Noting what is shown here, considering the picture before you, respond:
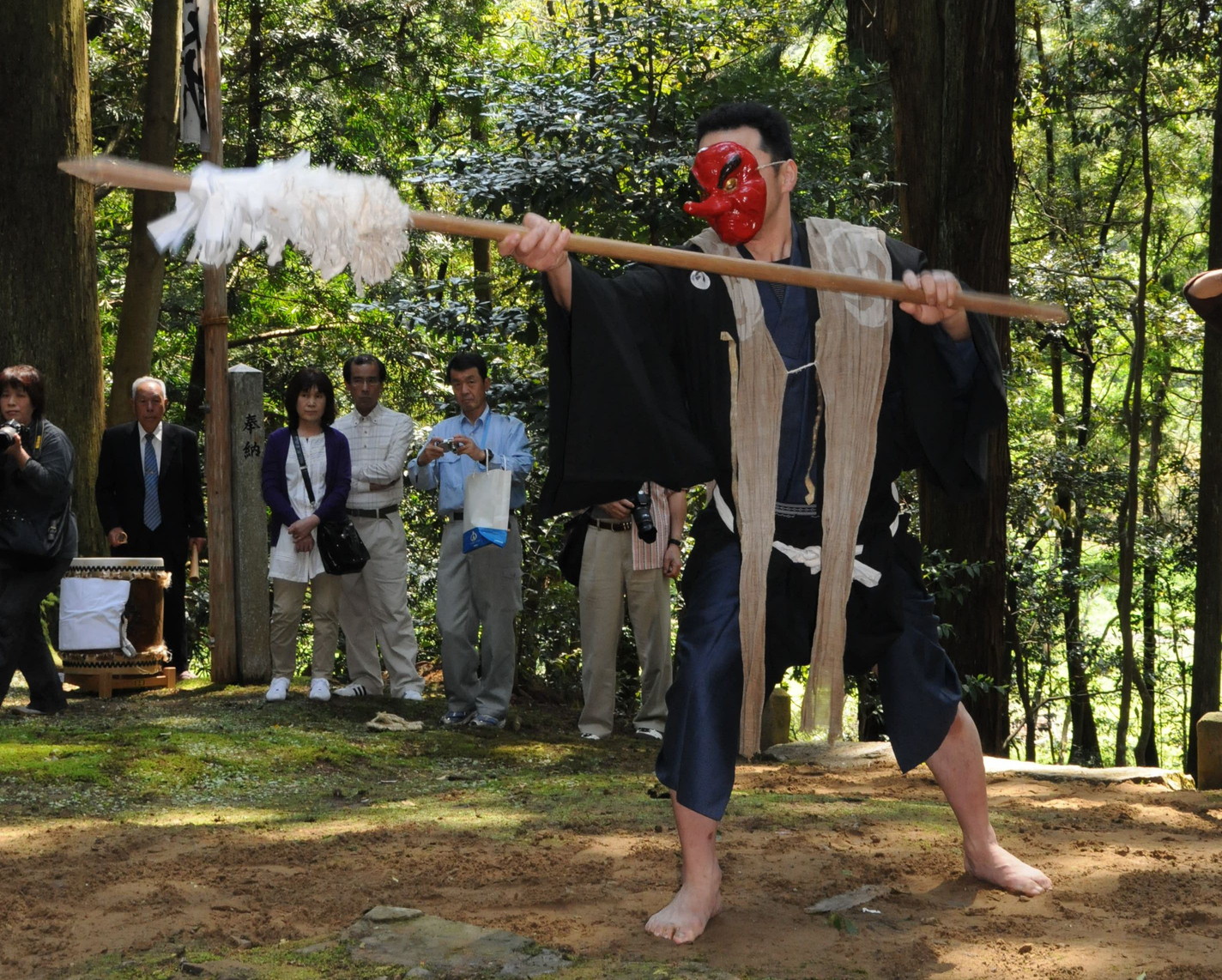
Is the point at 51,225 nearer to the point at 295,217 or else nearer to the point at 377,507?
the point at 377,507

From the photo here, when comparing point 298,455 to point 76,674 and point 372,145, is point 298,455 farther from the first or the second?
point 372,145

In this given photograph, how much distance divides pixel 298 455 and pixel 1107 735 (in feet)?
70.1

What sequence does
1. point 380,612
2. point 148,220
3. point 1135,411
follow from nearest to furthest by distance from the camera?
point 380,612 < point 148,220 < point 1135,411

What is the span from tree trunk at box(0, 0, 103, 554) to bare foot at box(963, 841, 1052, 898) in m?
6.87

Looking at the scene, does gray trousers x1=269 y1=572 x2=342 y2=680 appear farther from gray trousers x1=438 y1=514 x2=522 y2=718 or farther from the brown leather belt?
the brown leather belt

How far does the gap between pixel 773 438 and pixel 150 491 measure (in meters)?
6.18

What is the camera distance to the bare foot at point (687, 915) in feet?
11.2

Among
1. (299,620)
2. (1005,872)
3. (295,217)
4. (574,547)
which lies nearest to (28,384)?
(299,620)

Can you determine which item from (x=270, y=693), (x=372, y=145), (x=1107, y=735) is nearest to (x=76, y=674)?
(x=270, y=693)

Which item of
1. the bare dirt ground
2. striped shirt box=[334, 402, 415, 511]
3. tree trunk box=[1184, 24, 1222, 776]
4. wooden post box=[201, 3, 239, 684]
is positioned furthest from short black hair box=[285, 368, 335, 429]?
tree trunk box=[1184, 24, 1222, 776]

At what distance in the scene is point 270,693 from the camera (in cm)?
793

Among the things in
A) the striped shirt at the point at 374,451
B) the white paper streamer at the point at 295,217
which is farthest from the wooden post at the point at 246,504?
the white paper streamer at the point at 295,217

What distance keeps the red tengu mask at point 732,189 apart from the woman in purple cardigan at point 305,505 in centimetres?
445

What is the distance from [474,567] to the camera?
7.61 m
